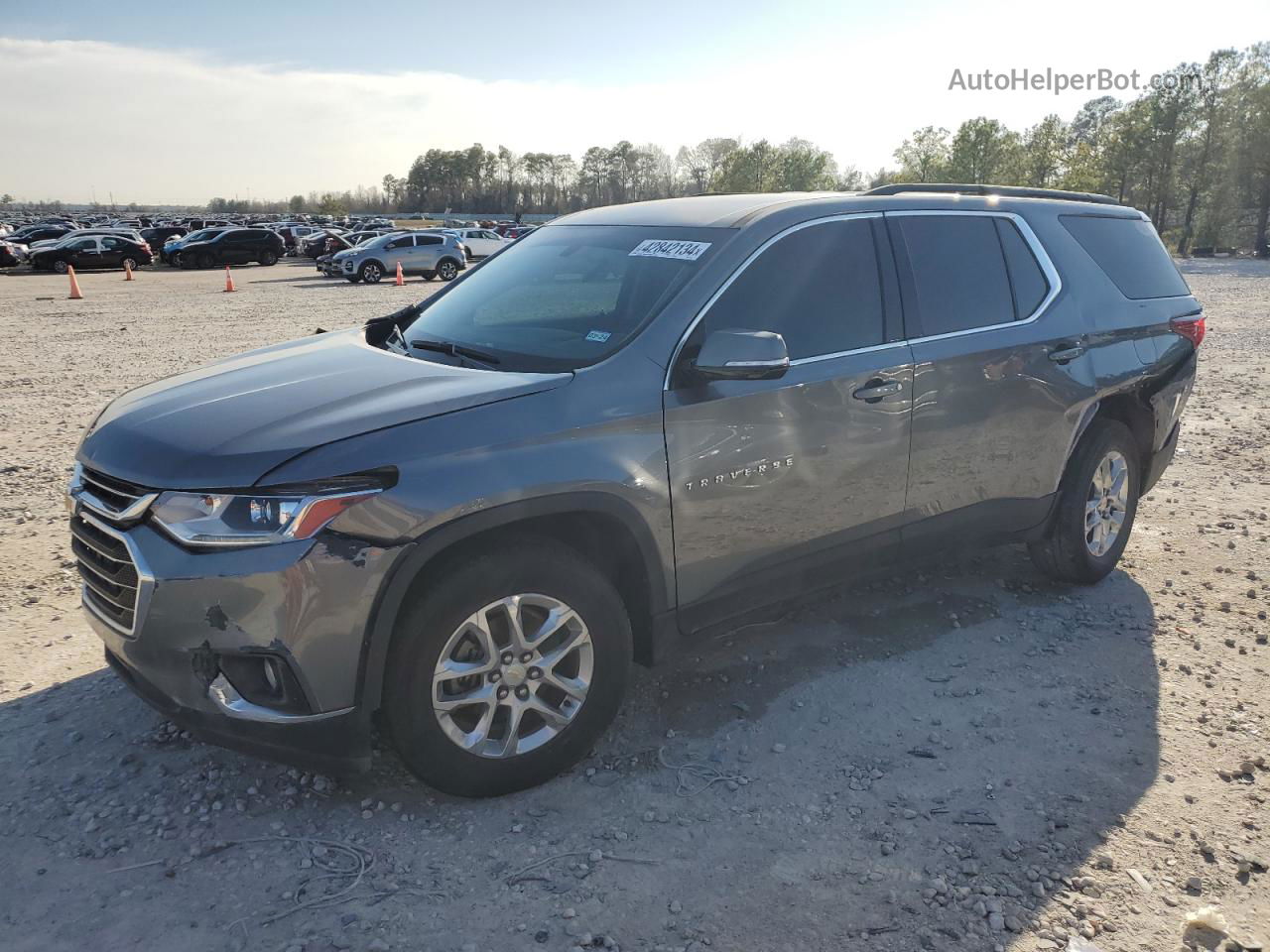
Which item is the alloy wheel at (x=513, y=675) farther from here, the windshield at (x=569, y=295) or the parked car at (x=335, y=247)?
the parked car at (x=335, y=247)

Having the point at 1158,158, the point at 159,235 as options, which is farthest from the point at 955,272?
the point at 1158,158

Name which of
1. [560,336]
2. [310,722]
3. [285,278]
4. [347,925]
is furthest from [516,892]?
[285,278]

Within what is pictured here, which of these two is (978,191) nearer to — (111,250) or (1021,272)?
(1021,272)

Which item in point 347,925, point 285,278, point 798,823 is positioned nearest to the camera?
point 347,925

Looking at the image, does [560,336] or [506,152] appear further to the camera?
[506,152]

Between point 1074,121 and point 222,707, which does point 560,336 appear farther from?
point 1074,121

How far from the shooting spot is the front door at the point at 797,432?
330cm

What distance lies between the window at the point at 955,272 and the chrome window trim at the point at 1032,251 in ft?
0.05

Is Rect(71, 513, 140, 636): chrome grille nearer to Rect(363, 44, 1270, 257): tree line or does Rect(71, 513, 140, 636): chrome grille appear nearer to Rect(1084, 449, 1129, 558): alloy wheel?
Rect(1084, 449, 1129, 558): alloy wheel

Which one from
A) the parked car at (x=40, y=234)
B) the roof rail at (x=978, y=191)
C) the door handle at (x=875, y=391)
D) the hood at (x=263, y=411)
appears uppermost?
the parked car at (x=40, y=234)

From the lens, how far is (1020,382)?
14.0 ft

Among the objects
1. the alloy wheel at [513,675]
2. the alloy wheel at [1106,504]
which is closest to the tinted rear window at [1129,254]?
the alloy wheel at [1106,504]

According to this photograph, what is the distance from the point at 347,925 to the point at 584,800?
868 mm

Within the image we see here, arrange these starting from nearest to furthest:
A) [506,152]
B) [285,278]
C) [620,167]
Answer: [285,278] → [620,167] → [506,152]
